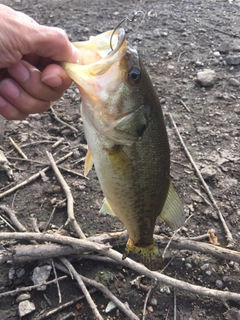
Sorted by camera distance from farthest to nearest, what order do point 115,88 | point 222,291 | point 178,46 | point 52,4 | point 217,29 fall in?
point 52,4 < point 217,29 < point 178,46 < point 222,291 < point 115,88

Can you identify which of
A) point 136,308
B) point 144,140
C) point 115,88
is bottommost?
point 136,308

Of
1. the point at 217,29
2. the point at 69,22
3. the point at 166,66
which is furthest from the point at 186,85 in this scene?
the point at 69,22

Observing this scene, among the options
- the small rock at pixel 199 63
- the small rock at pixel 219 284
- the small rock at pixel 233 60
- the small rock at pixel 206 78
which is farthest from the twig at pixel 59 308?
the small rock at pixel 233 60

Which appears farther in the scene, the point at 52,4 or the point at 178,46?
the point at 52,4

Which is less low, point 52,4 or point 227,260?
point 52,4

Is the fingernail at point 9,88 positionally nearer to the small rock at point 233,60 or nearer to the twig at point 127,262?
the twig at point 127,262

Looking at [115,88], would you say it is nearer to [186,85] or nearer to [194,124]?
[194,124]

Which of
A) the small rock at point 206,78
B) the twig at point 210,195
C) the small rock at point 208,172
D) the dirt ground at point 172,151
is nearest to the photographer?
the dirt ground at point 172,151
